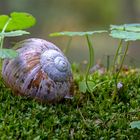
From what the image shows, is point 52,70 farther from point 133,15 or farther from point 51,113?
point 133,15

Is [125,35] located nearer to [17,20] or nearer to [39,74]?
[39,74]

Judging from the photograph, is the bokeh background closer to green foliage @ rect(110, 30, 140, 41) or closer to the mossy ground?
the mossy ground

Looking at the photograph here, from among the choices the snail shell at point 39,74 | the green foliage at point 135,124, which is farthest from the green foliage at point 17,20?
the green foliage at point 135,124

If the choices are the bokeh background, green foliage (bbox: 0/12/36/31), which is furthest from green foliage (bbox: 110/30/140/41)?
the bokeh background

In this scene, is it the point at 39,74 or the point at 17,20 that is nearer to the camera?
the point at 39,74

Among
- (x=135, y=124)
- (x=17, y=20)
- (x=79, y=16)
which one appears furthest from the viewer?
(x=79, y=16)

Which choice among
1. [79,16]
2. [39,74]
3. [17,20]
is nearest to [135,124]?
[39,74]

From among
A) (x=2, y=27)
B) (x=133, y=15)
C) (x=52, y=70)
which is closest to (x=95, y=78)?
(x=52, y=70)

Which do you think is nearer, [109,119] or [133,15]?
[109,119]
